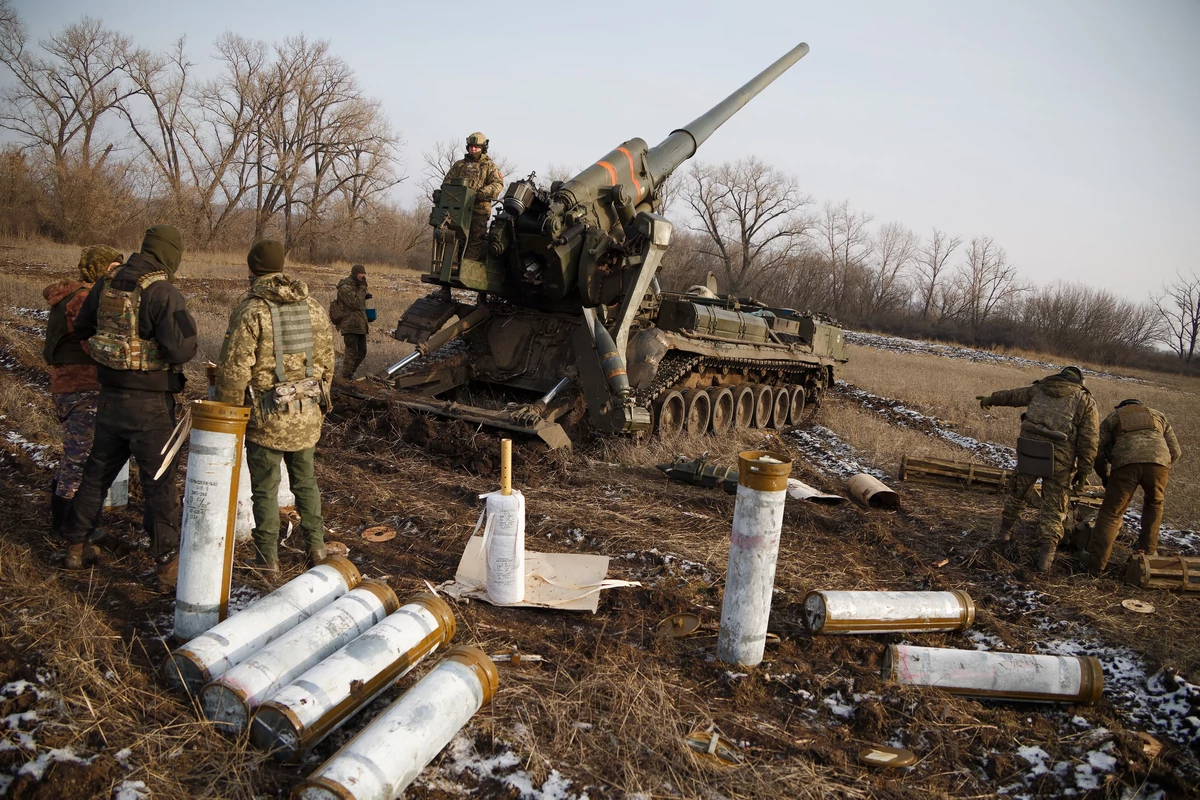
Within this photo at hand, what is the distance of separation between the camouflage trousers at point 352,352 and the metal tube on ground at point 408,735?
829 cm

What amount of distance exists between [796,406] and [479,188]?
21.7ft

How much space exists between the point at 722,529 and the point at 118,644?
4123 millimetres

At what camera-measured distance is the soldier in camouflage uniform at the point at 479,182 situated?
873 cm

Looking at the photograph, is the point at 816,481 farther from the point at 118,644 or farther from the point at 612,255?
the point at 118,644

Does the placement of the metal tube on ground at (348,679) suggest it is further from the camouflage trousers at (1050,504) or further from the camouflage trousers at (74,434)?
the camouflage trousers at (1050,504)

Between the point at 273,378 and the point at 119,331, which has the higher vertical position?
the point at 119,331

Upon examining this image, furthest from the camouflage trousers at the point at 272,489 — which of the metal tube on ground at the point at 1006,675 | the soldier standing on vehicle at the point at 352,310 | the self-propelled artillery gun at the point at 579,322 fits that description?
the soldier standing on vehicle at the point at 352,310

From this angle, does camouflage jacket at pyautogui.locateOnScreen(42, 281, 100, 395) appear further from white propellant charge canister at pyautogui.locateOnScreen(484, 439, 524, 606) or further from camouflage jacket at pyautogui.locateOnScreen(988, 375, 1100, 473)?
camouflage jacket at pyautogui.locateOnScreen(988, 375, 1100, 473)

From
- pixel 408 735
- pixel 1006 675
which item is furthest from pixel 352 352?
pixel 1006 675

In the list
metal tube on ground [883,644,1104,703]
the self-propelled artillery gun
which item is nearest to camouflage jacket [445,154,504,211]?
the self-propelled artillery gun

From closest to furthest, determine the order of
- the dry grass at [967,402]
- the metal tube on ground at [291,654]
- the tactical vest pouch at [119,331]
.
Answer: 1. the metal tube on ground at [291,654]
2. the tactical vest pouch at [119,331]
3. the dry grass at [967,402]

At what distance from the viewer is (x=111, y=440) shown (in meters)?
4.55

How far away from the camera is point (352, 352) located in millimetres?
11086

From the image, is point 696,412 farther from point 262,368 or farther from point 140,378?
point 140,378
